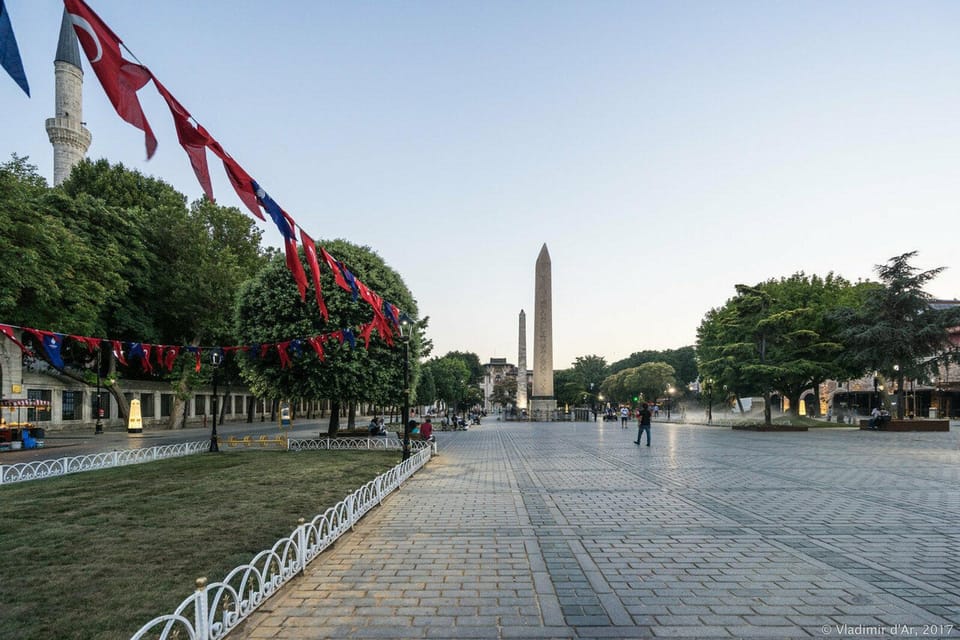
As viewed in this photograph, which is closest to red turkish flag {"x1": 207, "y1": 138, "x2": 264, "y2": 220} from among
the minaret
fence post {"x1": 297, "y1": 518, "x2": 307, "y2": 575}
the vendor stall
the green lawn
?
fence post {"x1": 297, "y1": 518, "x2": 307, "y2": 575}

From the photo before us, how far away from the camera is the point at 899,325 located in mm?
34562

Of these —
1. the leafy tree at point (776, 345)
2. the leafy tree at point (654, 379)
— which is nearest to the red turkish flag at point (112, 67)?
the leafy tree at point (776, 345)

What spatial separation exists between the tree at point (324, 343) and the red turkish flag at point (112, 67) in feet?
54.1

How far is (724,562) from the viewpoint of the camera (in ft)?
20.3

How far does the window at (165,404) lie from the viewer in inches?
1740

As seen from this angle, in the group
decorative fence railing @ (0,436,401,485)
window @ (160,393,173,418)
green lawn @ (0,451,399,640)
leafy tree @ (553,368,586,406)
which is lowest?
leafy tree @ (553,368,586,406)

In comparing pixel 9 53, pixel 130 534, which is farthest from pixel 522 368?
pixel 9 53

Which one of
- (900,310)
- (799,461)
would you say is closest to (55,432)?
(799,461)

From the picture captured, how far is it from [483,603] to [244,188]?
15.6 feet

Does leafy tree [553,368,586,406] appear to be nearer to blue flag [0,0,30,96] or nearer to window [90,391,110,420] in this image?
window [90,391,110,420]

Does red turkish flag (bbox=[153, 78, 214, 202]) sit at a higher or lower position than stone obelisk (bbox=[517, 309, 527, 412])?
higher

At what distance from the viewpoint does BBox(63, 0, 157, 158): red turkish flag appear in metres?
3.91

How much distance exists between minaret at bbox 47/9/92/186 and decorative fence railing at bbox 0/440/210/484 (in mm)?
33500

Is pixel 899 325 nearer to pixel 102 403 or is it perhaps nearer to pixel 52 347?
pixel 52 347
